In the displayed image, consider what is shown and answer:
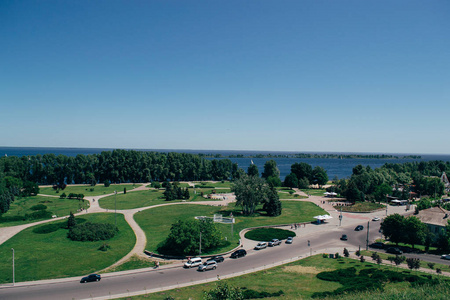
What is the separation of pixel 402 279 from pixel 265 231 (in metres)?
29.7

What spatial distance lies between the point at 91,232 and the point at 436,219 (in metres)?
72.4

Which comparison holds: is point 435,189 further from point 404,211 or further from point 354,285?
point 354,285

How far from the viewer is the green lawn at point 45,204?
73988mm

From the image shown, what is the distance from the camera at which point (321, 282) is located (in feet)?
127

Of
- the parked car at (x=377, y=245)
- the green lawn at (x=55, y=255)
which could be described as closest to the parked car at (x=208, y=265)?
the green lawn at (x=55, y=255)

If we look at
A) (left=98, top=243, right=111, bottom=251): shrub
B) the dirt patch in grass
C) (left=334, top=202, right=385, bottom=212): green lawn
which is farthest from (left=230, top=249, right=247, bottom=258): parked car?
(left=334, top=202, right=385, bottom=212): green lawn

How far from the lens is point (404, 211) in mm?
89312

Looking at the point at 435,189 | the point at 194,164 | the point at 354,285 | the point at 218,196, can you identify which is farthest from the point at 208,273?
the point at 194,164

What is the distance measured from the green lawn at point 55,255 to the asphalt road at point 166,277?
138 inches

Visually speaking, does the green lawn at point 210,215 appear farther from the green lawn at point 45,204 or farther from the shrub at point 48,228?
the green lawn at point 45,204

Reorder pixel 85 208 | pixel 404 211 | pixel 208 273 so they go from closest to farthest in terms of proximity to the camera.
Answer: pixel 208 273, pixel 85 208, pixel 404 211

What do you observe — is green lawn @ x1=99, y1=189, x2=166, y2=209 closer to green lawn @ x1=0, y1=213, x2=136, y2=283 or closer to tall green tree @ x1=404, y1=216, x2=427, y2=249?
green lawn @ x1=0, y1=213, x2=136, y2=283

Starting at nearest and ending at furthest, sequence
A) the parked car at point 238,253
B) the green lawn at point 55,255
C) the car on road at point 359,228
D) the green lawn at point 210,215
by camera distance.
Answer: the green lawn at point 55,255 < the parked car at point 238,253 < the green lawn at point 210,215 < the car on road at point 359,228

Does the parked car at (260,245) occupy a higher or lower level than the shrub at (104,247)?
lower
